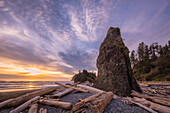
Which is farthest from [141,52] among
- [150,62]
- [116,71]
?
[116,71]

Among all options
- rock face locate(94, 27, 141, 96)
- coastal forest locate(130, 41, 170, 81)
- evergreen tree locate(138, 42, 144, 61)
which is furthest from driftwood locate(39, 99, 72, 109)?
evergreen tree locate(138, 42, 144, 61)

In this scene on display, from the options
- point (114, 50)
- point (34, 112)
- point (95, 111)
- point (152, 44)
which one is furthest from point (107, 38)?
point (152, 44)

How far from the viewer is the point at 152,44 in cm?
5575

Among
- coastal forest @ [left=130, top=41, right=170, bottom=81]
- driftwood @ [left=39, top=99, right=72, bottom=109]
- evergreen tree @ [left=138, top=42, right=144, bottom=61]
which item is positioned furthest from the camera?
evergreen tree @ [left=138, top=42, right=144, bottom=61]

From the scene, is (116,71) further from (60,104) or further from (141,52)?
(141,52)

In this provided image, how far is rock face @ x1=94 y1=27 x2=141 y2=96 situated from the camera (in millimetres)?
6359

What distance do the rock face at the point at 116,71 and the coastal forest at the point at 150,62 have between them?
129 ft

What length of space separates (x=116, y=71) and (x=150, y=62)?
177 ft

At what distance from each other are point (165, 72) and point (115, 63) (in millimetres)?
42869

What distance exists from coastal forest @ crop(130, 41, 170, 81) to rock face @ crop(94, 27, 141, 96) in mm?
39413

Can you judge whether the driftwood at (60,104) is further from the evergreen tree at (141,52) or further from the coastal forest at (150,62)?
the evergreen tree at (141,52)

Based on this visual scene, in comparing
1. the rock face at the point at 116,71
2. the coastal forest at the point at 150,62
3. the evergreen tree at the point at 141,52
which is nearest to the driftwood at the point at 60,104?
the rock face at the point at 116,71

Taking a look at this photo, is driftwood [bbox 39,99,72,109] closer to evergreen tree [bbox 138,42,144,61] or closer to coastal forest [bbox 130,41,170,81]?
coastal forest [bbox 130,41,170,81]

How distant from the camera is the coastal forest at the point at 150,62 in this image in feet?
118
